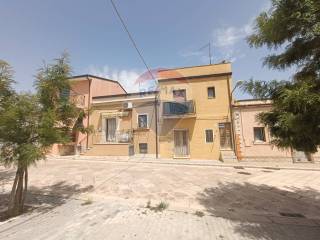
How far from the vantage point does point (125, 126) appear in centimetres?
1866

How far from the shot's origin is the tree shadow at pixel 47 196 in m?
6.46

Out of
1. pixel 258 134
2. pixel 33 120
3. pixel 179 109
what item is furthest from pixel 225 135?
pixel 33 120

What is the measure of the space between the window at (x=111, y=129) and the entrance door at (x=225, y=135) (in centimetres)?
973

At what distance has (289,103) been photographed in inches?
140

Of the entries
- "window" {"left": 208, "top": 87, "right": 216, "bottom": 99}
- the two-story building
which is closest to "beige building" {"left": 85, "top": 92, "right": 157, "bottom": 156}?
the two-story building

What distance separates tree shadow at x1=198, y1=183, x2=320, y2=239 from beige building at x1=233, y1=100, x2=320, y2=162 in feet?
23.7

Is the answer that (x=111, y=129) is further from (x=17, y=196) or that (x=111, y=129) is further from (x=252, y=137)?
(x=17, y=196)

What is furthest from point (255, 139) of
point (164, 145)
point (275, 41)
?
point (275, 41)

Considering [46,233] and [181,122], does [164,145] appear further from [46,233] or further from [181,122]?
[46,233]

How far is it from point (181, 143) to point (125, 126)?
5.36 m

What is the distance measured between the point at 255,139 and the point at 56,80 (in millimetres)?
14929

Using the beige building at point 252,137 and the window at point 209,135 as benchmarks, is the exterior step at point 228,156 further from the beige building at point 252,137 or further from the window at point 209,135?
the window at point 209,135

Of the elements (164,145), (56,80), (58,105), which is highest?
(56,80)

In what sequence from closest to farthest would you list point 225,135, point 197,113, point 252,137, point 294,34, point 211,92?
point 294,34 < point 252,137 < point 225,135 < point 197,113 < point 211,92
